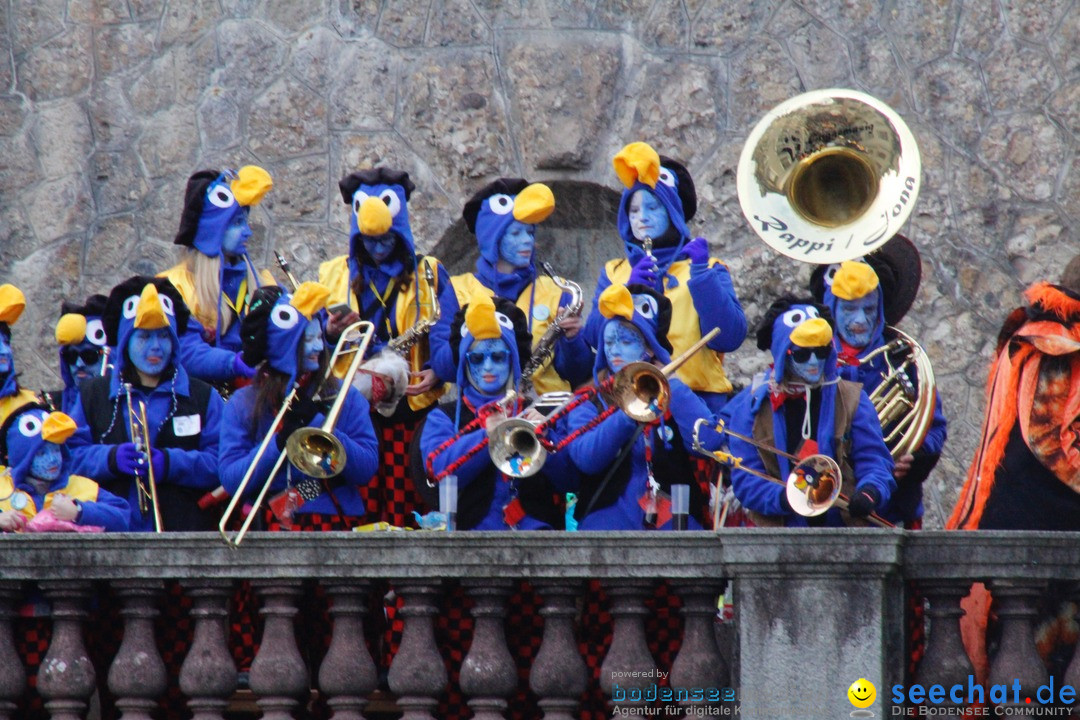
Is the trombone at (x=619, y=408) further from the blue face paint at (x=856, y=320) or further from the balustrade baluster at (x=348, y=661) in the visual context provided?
the blue face paint at (x=856, y=320)

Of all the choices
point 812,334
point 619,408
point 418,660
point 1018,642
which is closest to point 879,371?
point 812,334

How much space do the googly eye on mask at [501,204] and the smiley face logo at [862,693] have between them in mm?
3590

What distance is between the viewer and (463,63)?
11.7m

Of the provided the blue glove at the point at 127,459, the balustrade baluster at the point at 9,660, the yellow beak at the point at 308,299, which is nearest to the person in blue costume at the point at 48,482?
the blue glove at the point at 127,459

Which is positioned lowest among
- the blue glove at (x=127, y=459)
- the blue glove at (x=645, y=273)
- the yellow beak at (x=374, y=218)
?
the blue glove at (x=127, y=459)

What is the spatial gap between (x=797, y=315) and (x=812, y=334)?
1.27ft

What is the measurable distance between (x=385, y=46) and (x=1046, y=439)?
17.6ft

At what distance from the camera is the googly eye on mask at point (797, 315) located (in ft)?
26.2

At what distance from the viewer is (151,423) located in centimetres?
834

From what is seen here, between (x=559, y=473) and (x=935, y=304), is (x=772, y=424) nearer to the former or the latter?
(x=559, y=473)

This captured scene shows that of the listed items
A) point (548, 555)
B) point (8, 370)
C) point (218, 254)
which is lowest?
point (548, 555)

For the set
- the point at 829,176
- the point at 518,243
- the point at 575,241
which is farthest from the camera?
the point at 575,241

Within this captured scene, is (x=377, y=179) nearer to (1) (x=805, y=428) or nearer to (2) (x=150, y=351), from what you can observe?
(2) (x=150, y=351)

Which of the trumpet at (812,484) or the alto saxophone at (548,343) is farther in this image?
the alto saxophone at (548,343)
